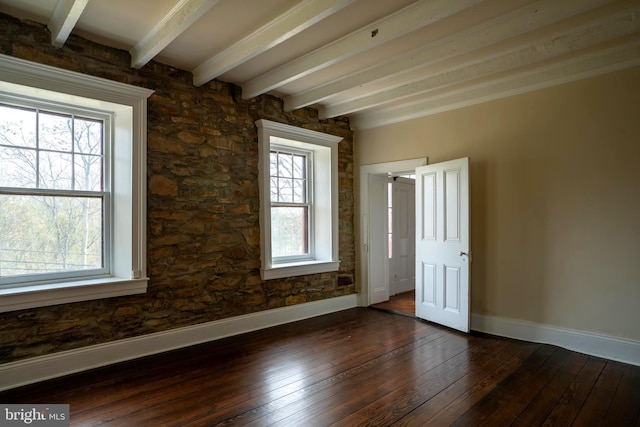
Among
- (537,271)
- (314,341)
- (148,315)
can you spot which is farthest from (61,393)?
(537,271)

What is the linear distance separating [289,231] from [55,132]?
279 cm

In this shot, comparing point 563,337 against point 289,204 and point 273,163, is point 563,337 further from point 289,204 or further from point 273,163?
point 273,163

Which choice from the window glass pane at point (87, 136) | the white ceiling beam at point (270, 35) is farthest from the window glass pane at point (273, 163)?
the window glass pane at point (87, 136)

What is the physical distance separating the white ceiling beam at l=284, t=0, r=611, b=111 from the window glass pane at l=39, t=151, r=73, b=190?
2.70 metres

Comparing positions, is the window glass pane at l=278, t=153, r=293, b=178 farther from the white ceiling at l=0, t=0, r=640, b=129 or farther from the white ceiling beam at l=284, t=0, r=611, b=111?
the white ceiling beam at l=284, t=0, r=611, b=111

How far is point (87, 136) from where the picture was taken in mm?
3346

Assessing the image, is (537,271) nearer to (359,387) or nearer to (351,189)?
(359,387)

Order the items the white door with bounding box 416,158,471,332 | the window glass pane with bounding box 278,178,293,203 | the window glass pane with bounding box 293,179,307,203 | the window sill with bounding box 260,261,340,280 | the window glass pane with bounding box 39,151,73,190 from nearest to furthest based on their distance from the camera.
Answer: the window glass pane with bounding box 39,151,73,190
the white door with bounding box 416,158,471,332
the window sill with bounding box 260,261,340,280
the window glass pane with bounding box 278,178,293,203
the window glass pane with bounding box 293,179,307,203

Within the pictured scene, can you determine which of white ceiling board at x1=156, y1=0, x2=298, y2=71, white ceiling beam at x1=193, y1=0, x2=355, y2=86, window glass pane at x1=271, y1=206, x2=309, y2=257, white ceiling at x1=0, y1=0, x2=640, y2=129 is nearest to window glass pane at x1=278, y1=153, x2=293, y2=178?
window glass pane at x1=271, y1=206, x2=309, y2=257

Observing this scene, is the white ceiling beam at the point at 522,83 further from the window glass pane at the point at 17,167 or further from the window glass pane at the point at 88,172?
the window glass pane at the point at 17,167

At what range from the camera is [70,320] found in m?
3.04

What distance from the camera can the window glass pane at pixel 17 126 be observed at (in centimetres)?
294

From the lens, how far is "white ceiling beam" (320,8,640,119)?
2.77 m

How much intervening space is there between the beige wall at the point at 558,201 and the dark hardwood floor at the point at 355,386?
0.51 meters
